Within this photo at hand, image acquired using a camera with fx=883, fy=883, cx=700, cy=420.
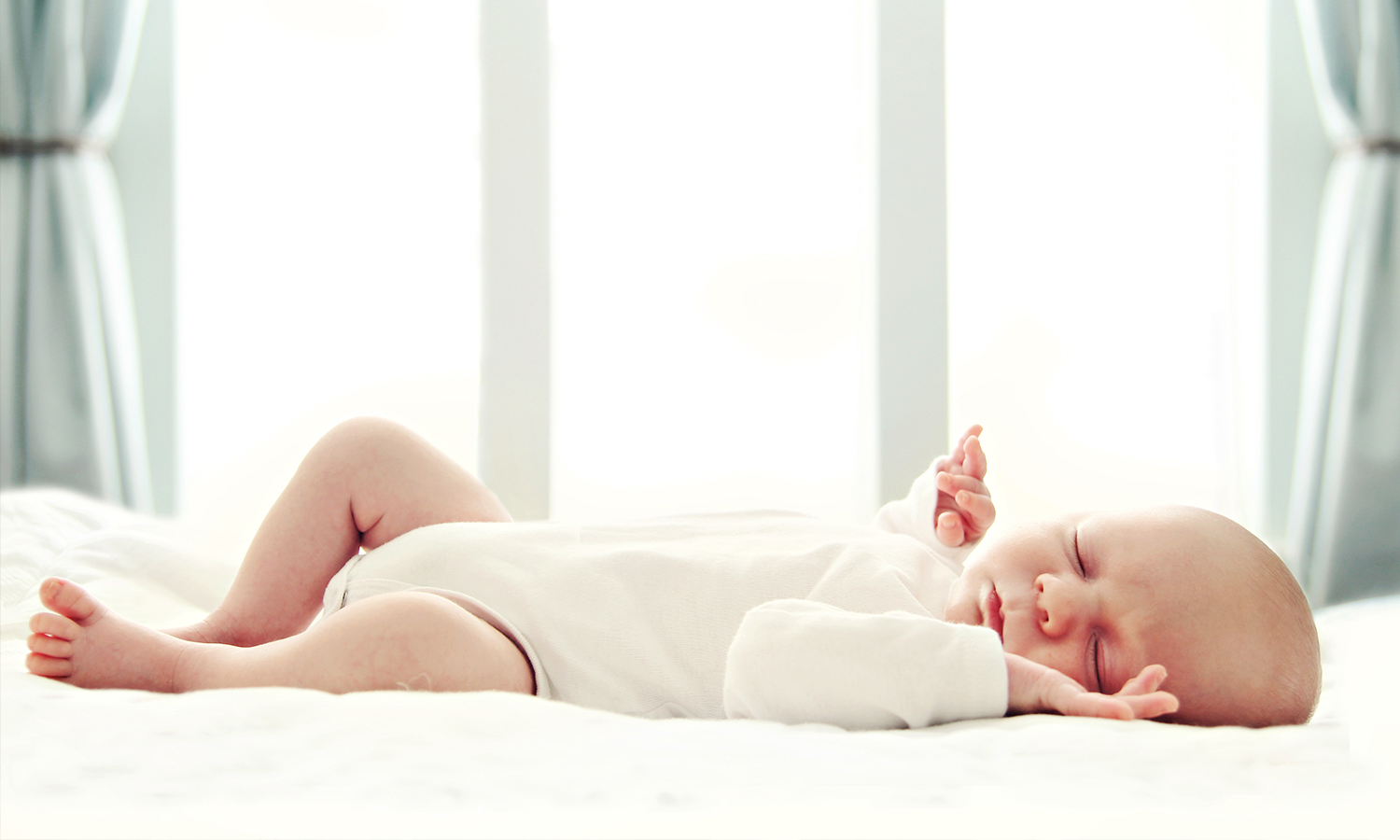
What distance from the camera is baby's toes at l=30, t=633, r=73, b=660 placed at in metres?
0.73

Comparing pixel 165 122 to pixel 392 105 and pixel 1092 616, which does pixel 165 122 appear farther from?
pixel 1092 616

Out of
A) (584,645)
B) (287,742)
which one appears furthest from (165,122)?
(287,742)

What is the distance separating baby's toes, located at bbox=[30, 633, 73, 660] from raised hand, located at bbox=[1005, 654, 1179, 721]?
76 cm

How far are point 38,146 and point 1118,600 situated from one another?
2.25 metres

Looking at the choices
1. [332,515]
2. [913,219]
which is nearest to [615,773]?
[332,515]

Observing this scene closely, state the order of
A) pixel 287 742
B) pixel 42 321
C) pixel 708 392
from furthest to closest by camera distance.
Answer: pixel 708 392
pixel 42 321
pixel 287 742

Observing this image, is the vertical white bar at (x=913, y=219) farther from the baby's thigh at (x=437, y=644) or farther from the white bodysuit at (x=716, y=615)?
the baby's thigh at (x=437, y=644)

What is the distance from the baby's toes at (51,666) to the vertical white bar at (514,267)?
1.18 metres

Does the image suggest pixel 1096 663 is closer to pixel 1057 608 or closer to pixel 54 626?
pixel 1057 608

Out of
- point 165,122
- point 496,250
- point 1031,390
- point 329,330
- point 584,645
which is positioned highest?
point 165,122

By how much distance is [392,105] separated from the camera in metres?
2.09

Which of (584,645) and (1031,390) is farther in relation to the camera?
(1031,390)

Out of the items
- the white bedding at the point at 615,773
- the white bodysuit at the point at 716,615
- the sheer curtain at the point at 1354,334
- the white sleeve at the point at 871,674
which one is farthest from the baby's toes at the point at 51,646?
the sheer curtain at the point at 1354,334

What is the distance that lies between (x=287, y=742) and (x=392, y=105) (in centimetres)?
192
